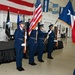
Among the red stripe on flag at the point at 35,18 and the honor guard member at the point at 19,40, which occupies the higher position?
the red stripe on flag at the point at 35,18

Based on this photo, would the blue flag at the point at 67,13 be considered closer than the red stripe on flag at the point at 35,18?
Yes

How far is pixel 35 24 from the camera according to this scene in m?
5.28

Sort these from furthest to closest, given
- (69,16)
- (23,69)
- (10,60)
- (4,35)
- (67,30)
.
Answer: (67,30), (4,35), (10,60), (23,69), (69,16)

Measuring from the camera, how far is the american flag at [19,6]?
7.70 metres

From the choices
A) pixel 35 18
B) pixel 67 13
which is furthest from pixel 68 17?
pixel 35 18

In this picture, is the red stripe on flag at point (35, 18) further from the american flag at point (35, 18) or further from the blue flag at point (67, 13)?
the blue flag at point (67, 13)

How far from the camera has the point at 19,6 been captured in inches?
336

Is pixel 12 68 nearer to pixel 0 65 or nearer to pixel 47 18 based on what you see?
pixel 0 65

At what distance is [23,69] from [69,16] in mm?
2102

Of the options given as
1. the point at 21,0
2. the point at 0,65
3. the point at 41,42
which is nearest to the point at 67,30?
the point at 21,0

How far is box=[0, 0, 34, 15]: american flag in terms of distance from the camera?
7700 mm

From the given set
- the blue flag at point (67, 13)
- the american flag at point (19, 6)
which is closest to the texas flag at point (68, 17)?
the blue flag at point (67, 13)

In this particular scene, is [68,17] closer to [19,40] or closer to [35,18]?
[19,40]

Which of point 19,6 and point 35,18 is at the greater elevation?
point 19,6
